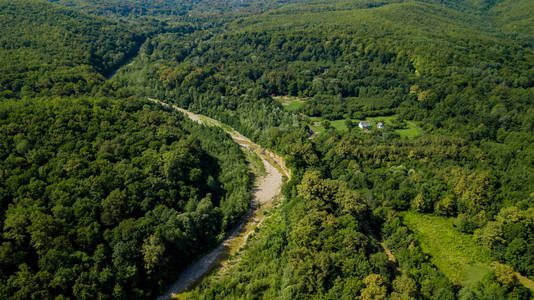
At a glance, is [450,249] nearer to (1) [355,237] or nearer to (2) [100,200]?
(1) [355,237]

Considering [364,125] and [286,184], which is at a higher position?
[364,125]

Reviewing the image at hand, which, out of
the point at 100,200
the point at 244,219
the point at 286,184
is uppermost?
the point at 100,200

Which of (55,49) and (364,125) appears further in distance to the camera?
(55,49)

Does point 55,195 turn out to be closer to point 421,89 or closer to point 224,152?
point 224,152

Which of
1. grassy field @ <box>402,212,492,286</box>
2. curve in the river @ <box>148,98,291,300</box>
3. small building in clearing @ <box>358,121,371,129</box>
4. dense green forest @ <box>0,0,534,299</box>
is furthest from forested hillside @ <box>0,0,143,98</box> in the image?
grassy field @ <box>402,212,492,286</box>

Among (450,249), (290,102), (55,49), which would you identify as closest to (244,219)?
(450,249)

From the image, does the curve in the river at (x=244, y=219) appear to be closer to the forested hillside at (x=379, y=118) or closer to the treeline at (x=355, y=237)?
the treeline at (x=355, y=237)

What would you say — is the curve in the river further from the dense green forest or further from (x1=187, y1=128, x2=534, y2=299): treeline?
(x1=187, y1=128, x2=534, y2=299): treeline
